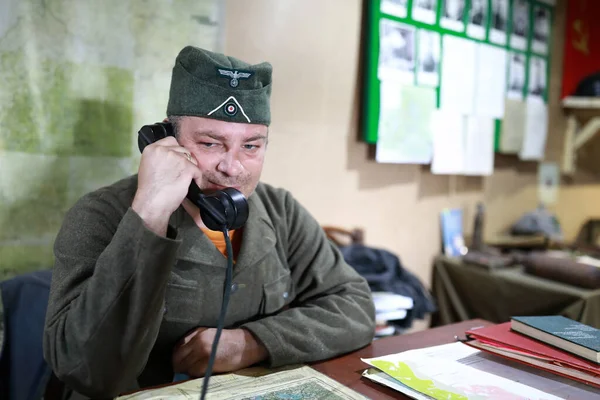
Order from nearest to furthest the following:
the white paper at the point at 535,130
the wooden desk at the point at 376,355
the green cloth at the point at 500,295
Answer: the wooden desk at the point at 376,355, the green cloth at the point at 500,295, the white paper at the point at 535,130

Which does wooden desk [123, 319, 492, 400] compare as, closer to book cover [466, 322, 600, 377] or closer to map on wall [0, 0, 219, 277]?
book cover [466, 322, 600, 377]

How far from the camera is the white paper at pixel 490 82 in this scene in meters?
2.84

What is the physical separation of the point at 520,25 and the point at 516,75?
29 cm

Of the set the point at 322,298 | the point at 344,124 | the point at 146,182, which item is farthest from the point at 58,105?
the point at 344,124

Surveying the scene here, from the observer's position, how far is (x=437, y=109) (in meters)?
2.63

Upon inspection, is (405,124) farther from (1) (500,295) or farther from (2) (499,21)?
(2) (499,21)

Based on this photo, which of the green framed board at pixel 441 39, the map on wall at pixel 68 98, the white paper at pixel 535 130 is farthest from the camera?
the white paper at pixel 535 130

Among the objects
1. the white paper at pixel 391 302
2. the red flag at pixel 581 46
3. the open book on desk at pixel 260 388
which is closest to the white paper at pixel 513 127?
the red flag at pixel 581 46

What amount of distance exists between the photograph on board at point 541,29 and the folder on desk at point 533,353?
2586 millimetres

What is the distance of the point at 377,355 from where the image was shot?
1.14 m

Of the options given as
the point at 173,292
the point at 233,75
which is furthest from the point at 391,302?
the point at 233,75

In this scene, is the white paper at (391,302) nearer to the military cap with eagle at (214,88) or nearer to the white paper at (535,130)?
the military cap with eagle at (214,88)

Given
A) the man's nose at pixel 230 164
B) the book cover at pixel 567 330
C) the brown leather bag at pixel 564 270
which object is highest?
the man's nose at pixel 230 164

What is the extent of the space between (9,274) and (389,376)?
1157mm
